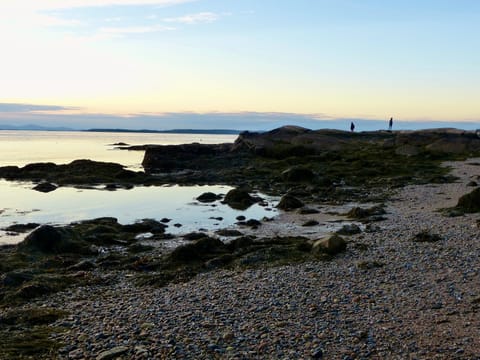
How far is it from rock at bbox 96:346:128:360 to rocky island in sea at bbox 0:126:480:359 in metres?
0.03

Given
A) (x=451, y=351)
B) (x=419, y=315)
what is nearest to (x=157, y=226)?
(x=419, y=315)

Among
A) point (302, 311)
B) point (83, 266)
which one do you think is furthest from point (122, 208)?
point (302, 311)

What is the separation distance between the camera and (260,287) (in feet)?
40.8

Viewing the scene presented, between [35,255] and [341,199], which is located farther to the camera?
[341,199]

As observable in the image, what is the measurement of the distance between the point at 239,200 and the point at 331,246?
15.5 meters

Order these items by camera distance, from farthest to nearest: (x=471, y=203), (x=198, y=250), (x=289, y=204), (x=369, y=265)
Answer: (x=289, y=204) < (x=471, y=203) < (x=198, y=250) < (x=369, y=265)

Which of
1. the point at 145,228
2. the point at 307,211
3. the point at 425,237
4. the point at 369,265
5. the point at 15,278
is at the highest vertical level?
the point at 425,237

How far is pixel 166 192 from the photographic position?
124 ft

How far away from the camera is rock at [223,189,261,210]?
29.9m

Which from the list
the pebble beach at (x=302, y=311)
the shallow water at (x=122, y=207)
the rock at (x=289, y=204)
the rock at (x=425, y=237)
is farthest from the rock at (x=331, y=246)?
the rock at (x=289, y=204)

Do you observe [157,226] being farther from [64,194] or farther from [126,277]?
[64,194]

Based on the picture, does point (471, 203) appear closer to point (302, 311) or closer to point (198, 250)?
point (198, 250)

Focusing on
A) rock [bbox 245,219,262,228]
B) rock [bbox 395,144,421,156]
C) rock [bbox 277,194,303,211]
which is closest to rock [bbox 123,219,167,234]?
rock [bbox 245,219,262,228]

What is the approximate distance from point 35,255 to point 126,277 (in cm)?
479
